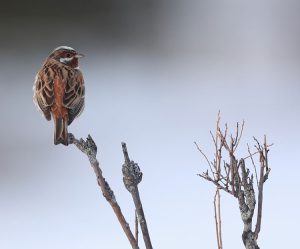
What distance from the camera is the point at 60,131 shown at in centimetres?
293

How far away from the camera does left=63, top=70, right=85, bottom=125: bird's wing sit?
323 cm

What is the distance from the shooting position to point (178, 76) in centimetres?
1078

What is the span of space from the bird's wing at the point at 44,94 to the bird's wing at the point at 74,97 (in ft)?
0.22

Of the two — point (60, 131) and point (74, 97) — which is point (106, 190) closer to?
point (60, 131)

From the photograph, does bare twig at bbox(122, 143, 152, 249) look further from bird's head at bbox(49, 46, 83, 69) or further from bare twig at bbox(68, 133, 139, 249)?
bird's head at bbox(49, 46, 83, 69)

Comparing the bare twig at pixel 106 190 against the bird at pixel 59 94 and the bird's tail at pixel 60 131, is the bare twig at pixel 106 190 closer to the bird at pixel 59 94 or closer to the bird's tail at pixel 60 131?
the bird's tail at pixel 60 131

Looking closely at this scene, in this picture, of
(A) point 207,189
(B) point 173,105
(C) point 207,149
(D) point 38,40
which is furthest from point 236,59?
(A) point 207,189

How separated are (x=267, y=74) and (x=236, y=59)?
0.98m

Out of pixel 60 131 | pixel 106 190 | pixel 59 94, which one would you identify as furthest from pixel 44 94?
pixel 106 190

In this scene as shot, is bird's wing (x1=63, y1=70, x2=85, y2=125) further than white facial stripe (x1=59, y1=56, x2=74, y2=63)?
No

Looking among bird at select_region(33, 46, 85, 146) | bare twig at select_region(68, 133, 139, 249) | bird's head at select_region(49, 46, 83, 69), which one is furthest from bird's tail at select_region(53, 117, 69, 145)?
bird's head at select_region(49, 46, 83, 69)

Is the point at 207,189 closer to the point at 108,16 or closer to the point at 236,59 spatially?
the point at 236,59

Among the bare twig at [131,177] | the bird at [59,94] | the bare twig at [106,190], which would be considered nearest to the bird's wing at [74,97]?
the bird at [59,94]

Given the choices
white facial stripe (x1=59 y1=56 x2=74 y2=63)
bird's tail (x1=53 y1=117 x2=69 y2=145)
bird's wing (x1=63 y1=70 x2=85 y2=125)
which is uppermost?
white facial stripe (x1=59 y1=56 x2=74 y2=63)
